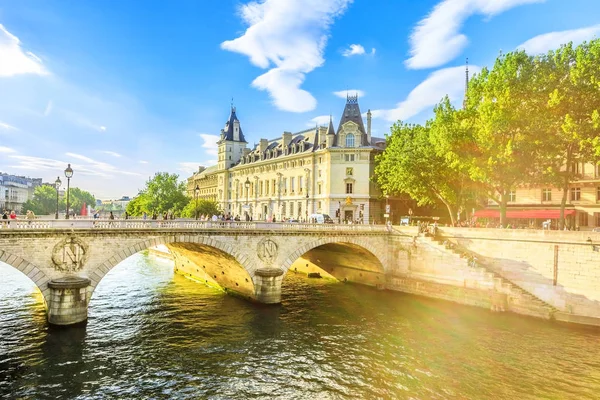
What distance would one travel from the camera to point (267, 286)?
1300 inches

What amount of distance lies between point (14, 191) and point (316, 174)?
463 feet

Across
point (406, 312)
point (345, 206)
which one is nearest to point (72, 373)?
point (406, 312)

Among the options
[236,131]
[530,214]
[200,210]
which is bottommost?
[530,214]

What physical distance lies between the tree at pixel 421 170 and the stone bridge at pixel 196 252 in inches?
437

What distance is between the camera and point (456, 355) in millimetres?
23188

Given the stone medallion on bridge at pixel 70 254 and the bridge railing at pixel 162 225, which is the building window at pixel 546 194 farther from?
the stone medallion on bridge at pixel 70 254

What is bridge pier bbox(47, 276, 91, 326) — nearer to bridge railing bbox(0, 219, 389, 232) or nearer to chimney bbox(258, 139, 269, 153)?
bridge railing bbox(0, 219, 389, 232)

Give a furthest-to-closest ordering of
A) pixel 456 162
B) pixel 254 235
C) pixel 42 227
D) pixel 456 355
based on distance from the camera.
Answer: pixel 456 162 → pixel 254 235 → pixel 42 227 → pixel 456 355

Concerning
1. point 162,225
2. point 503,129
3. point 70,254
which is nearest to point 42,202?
Result: point 162,225

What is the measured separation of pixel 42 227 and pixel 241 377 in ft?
51.8

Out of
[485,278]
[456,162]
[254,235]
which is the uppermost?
[456,162]

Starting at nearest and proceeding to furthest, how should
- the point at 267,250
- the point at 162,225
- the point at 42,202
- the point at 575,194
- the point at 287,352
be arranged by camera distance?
the point at 287,352
the point at 162,225
the point at 267,250
the point at 575,194
the point at 42,202

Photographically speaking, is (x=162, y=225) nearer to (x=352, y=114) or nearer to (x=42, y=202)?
(x=352, y=114)

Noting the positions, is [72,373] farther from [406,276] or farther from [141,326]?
[406,276]
